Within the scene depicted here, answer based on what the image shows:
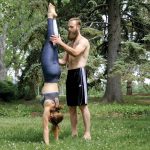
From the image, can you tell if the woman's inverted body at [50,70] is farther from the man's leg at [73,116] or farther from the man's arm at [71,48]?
the man's leg at [73,116]

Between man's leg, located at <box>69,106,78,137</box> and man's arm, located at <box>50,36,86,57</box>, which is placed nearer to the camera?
man's arm, located at <box>50,36,86,57</box>

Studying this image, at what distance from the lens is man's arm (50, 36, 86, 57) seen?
9.30 metres

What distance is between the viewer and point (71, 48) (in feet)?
31.1

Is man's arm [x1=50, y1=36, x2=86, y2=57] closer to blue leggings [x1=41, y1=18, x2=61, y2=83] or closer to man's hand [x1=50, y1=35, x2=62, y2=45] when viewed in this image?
man's hand [x1=50, y1=35, x2=62, y2=45]

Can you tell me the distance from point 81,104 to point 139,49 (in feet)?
37.9

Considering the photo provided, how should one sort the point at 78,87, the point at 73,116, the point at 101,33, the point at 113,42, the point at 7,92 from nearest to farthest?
the point at 78,87 < the point at 73,116 < the point at 101,33 < the point at 113,42 < the point at 7,92

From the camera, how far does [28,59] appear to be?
25984mm

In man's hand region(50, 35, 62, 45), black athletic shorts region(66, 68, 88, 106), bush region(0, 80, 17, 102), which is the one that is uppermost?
man's hand region(50, 35, 62, 45)

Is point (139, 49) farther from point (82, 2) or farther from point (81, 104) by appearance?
point (81, 104)

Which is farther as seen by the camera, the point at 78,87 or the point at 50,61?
the point at 78,87

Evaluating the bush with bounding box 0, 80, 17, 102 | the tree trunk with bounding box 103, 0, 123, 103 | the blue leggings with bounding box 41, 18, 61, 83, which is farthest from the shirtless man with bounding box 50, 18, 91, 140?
the bush with bounding box 0, 80, 17, 102

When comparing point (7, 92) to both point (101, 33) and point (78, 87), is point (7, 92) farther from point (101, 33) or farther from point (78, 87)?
point (78, 87)

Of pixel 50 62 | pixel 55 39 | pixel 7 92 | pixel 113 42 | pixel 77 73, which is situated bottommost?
pixel 7 92

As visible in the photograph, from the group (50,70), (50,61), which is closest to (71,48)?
(50,61)
